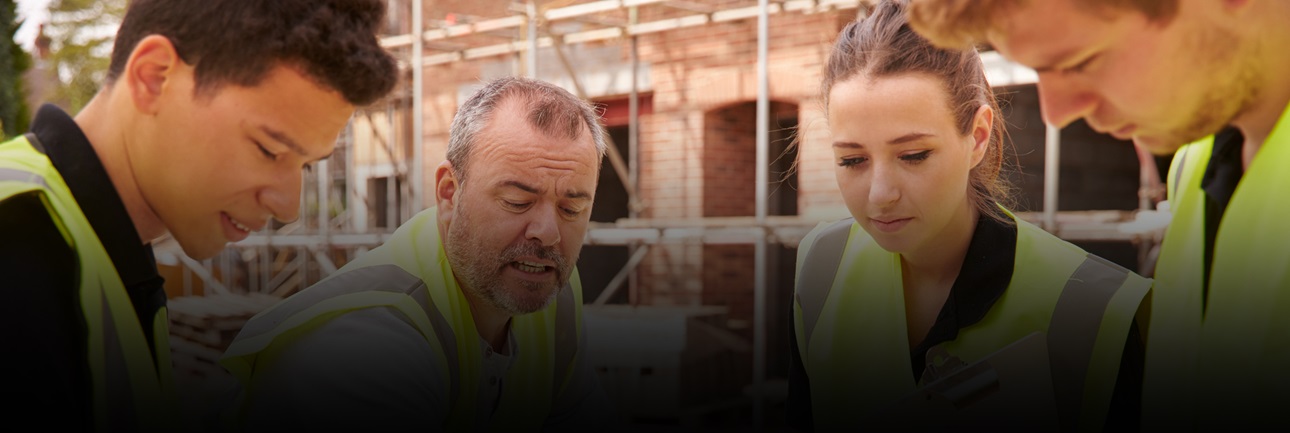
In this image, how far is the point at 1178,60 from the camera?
52.5 inches

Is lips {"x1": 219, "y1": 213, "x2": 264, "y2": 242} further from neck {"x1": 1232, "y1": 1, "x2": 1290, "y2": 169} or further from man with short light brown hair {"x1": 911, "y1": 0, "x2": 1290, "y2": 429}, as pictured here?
neck {"x1": 1232, "y1": 1, "x2": 1290, "y2": 169}

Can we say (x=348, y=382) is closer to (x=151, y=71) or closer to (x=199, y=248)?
(x=199, y=248)

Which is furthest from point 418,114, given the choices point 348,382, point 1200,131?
point 1200,131

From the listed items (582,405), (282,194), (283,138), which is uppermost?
(283,138)

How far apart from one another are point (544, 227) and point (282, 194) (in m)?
0.50

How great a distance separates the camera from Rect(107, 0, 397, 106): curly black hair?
1723mm

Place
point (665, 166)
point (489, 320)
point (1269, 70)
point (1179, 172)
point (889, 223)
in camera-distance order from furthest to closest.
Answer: point (665, 166) < point (489, 320) < point (889, 223) < point (1179, 172) < point (1269, 70)

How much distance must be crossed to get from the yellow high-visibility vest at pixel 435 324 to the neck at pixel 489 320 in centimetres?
3

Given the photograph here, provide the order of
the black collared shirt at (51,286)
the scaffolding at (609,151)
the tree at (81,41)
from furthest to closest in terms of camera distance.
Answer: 1. the scaffolding at (609,151)
2. the tree at (81,41)
3. the black collared shirt at (51,286)

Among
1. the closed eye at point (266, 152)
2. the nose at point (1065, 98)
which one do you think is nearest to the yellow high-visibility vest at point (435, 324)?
the closed eye at point (266, 152)

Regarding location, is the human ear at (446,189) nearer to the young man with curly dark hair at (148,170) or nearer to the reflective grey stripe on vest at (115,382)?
the young man with curly dark hair at (148,170)

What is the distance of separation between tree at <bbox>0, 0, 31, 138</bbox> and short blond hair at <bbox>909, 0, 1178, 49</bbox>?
14.9 ft

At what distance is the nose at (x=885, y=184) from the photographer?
169 centimetres

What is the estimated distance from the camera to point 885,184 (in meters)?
1.69
